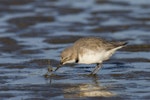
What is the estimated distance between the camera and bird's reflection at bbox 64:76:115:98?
13281mm

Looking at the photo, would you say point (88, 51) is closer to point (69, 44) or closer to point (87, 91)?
point (87, 91)

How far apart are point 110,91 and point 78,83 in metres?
1.07

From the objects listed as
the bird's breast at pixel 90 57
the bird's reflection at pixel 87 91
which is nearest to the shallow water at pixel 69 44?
the bird's reflection at pixel 87 91

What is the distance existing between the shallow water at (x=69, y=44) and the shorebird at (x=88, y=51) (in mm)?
413

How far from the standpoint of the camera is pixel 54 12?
24.7 metres

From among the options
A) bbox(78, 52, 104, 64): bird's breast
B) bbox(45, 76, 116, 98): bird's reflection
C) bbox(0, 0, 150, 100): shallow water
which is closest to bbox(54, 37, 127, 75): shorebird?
bbox(78, 52, 104, 64): bird's breast

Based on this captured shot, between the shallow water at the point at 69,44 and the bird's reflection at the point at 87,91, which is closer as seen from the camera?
the bird's reflection at the point at 87,91

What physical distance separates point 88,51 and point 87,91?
4.81 ft

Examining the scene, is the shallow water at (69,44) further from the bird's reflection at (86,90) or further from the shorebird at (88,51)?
the shorebird at (88,51)

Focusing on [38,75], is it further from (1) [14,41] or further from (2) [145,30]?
→ (2) [145,30]

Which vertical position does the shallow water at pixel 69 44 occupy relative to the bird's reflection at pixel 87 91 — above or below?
above

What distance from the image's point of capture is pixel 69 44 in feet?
63.4

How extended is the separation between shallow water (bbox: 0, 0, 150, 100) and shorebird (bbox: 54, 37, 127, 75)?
41 centimetres

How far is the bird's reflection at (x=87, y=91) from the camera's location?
1328cm
